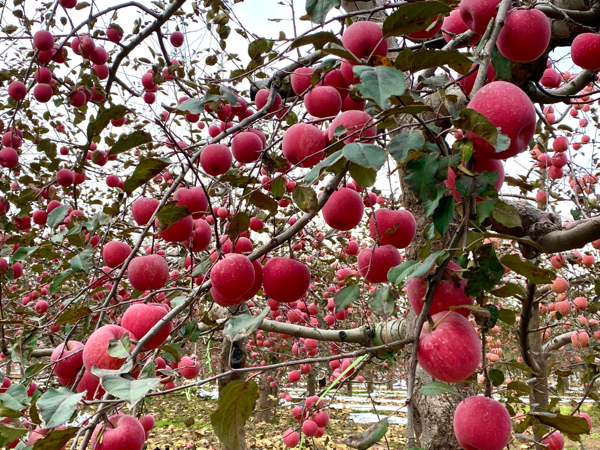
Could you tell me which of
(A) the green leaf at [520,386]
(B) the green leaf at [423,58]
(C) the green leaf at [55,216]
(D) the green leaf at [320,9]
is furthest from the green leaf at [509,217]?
(C) the green leaf at [55,216]

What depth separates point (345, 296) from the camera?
1.14 metres

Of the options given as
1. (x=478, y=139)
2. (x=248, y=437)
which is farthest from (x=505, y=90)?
(x=248, y=437)

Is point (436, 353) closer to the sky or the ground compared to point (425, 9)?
closer to the ground

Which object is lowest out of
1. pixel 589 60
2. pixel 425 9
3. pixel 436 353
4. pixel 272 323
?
pixel 436 353

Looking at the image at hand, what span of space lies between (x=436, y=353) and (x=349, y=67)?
2.54 feet

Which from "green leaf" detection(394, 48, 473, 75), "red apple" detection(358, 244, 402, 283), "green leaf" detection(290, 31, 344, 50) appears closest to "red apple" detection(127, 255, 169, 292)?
"red apple" detection(358, 244, 402, 283)

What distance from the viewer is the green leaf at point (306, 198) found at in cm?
96

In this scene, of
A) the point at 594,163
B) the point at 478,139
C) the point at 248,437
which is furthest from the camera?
the point at 248,437

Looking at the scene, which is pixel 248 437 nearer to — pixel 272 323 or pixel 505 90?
pixel 272 323

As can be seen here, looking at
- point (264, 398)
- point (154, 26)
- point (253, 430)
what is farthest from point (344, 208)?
point (253, 430)

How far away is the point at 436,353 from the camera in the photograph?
799mm

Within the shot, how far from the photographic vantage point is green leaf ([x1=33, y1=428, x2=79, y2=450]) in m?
0.75

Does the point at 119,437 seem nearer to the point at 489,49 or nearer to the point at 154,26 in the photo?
the point at 489,49

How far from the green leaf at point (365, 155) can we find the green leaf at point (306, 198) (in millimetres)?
264
